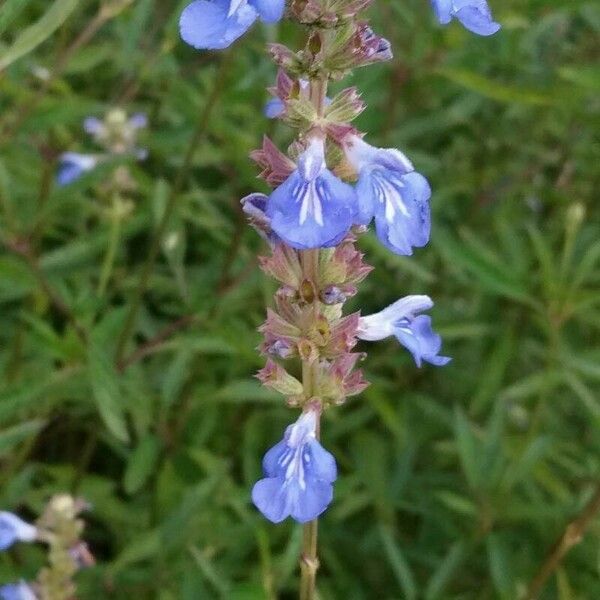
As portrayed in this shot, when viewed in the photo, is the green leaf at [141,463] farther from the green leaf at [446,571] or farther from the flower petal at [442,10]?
the flower petal at [442,10]

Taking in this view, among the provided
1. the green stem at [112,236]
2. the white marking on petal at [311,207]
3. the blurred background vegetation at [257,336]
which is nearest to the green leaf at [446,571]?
the blurred background vegetation at [257,336]

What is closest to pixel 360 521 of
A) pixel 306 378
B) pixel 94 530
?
pixel 94 530

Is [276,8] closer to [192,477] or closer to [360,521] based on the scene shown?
[192,477]

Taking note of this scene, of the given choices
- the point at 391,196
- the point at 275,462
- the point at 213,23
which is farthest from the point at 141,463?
the point at 213,23

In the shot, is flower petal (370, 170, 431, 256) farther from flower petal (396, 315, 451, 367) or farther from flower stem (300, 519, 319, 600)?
flower stem (300, 519, 319, 600)

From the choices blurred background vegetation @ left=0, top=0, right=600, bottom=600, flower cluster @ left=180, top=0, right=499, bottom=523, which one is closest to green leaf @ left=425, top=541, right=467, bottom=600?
blurred background vegetation @ left=0, top=0, right=600, bottom=600

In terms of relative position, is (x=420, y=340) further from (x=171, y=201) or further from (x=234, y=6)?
(x=171, y=201)
